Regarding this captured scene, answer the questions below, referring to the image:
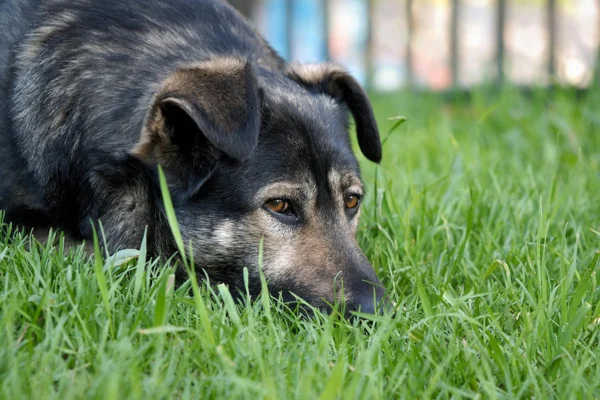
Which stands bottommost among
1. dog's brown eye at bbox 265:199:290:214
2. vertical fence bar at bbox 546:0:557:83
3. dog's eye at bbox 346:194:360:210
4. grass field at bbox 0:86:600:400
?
grass field at bbox 0:86:600:400

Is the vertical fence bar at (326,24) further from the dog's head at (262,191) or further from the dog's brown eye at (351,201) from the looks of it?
the dog's head at (262,191)

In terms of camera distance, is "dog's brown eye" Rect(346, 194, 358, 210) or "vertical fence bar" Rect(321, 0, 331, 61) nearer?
"dog's brown eye" Rect(346, 194, 358, 210)

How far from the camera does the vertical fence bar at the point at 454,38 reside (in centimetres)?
977

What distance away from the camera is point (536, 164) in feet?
17.9

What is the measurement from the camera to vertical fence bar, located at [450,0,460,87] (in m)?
9.77

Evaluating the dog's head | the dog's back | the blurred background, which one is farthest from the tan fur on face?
the blurred background

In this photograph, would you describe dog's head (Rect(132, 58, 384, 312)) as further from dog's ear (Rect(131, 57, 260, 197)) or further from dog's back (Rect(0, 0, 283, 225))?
dog's back (Rect(0, 0, 283, 225))

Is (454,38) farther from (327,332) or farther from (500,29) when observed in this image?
(327,332)

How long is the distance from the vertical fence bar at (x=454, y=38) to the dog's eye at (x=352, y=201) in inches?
263

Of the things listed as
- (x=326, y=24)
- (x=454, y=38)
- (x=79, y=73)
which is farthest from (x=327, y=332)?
(x=326, y=24)

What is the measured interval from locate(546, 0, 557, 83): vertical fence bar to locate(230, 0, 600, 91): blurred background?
1 centimetres

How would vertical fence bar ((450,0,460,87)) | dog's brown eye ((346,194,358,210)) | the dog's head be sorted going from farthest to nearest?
vertical fence bar ((450,0,460,87)) → dog's brown eye ((346,194,358,210)) → the dog's head

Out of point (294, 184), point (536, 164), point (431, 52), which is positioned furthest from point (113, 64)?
point (431, 52)

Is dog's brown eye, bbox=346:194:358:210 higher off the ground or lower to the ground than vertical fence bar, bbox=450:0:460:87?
lower
